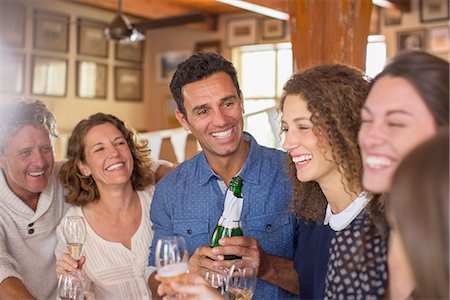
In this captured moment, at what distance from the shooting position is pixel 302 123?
5.09 feet

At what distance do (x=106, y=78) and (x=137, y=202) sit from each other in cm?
554

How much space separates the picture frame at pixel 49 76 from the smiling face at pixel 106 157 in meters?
4.73

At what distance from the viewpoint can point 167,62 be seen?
8.10 metres

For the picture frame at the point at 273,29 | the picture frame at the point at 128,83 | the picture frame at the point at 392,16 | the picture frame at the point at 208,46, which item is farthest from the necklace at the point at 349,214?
the picture frame at the point at 128,83

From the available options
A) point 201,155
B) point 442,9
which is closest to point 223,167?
point 201,155

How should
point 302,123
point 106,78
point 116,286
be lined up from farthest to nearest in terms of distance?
1. point 106,78
2. point 116,286
3. point 302,123

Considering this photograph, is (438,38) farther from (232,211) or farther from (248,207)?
(232,211)

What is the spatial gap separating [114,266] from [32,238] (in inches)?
12.6

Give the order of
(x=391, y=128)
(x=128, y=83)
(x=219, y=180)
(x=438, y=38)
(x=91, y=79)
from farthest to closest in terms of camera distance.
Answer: (x=128, y=83), (x=91, y=79), (x=438, y=38), (x=219, y=180), (x=391, y=128)

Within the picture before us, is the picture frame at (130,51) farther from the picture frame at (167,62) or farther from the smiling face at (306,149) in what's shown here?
the smiling face at (306,149)

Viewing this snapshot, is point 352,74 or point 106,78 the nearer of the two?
point 352,74

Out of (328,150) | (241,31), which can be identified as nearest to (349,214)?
(328,150)

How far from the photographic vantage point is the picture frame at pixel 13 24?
641 cm

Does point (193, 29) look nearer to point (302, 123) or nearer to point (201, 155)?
point (201, 155)
